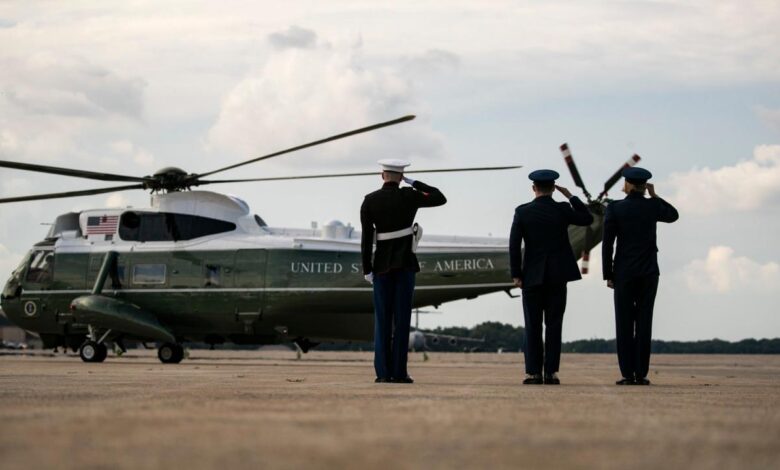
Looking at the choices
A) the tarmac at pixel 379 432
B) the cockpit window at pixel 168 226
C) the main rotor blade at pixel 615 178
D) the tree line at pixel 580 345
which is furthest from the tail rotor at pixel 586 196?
the tree line at pixel 580 345

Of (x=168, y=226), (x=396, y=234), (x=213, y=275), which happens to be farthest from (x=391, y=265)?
(x=168, y=226)

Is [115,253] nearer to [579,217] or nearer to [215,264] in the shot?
[215,264]

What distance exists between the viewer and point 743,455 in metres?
3.51

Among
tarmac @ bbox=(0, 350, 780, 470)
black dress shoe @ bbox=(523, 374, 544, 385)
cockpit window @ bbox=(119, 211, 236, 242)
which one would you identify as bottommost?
tarmac @ bbox=(0, 350, 780, 470)

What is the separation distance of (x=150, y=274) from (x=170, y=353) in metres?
1.55

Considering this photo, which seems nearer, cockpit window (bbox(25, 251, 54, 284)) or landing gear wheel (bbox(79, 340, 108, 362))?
landing gear wheel (bbox(79, 340, 108, 362))

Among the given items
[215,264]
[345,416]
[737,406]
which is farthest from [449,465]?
[215,264]

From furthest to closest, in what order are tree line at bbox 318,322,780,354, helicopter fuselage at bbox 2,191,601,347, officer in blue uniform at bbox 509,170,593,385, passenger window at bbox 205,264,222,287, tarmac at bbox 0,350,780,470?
tree line at bbox 318,322,780,354 → passenger window at bbox 205,264,222,287 → helicopter fuselage at bbox 2,191,601,347 → officer in blue uniform at bbox 509,170,593,385 → tarmac at bbox 0,350,780,470

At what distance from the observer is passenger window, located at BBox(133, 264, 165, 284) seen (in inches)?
904

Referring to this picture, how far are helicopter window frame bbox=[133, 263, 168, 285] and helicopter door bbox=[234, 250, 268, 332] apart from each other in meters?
1.48

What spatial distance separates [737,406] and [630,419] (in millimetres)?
1514

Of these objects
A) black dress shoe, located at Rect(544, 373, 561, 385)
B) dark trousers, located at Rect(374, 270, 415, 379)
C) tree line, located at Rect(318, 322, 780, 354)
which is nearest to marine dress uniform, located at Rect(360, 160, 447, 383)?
dark trousers, located at Rect(374, 270, 415, 379)

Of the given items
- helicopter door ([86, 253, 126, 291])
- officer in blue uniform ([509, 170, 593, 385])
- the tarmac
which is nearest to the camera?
the tarmac

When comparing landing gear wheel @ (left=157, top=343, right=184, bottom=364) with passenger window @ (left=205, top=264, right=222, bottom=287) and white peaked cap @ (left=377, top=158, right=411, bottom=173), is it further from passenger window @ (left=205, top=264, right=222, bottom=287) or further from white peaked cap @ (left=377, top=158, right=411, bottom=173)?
white peaked cap @ (left=377, top=158, right=411, bottom=173)
